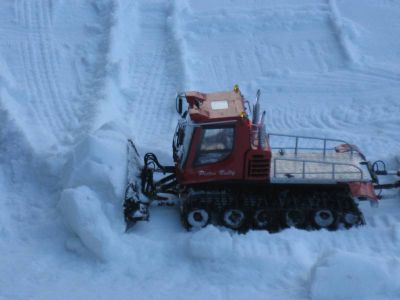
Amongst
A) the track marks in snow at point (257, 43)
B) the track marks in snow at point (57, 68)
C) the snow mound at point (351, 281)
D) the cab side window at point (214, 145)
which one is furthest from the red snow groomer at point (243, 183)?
the track marks in snow at point (257, 43)

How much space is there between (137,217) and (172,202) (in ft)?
2.83

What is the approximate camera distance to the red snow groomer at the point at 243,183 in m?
8.63

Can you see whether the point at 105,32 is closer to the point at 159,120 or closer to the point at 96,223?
the point at 159,120

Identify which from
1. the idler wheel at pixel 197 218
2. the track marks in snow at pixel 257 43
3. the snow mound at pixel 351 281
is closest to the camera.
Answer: the snow mound at pixel 351 281

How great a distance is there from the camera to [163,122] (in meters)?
11.7

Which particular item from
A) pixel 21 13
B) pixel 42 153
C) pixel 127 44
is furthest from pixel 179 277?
pixel 21 13

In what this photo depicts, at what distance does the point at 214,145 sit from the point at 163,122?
314cm

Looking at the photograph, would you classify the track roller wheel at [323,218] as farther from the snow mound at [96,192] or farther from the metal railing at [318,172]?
the snow mound at [96,192]

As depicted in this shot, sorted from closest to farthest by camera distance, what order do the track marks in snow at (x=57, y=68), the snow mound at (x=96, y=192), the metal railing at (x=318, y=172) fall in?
the snow mound at (x=96, y=192), the metal railing at (x=318, y=172), the track marks in snow at (x=57, y=68)

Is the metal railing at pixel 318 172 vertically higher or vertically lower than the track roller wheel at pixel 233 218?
higher

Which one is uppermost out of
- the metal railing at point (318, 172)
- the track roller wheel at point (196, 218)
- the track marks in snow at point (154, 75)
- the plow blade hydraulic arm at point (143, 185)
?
the track marks in snow at point (154, 75)

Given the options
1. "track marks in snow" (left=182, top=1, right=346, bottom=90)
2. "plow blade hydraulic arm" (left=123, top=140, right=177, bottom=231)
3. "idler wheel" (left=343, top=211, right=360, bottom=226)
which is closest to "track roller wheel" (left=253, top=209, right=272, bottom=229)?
"idler wheel" (left=343, top=211, right=360, bottom=226)

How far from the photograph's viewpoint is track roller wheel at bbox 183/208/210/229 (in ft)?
28.6

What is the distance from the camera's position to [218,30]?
14500 millimetres
